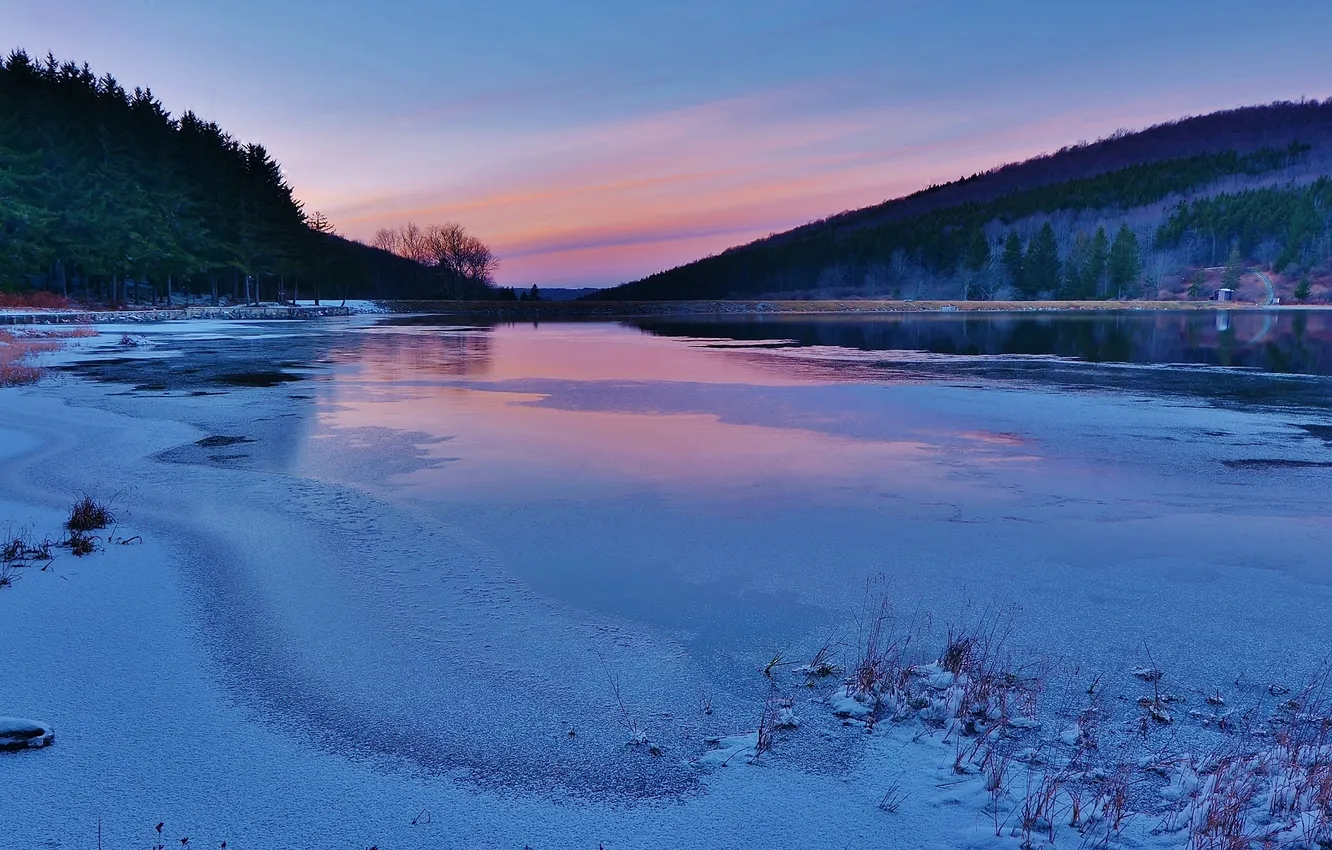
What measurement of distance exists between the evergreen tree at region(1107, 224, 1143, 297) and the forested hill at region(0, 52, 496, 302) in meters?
132

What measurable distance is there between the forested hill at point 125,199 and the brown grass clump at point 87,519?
173 ft

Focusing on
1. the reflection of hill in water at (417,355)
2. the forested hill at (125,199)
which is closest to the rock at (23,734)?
the reflection of hill in water at (417,355)

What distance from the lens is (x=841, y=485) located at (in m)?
11.2

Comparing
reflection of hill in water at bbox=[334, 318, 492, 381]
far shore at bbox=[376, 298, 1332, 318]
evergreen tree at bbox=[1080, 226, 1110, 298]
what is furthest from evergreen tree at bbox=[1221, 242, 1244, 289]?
reflection of hill in water at bbox=[334, 318, 492, 381]

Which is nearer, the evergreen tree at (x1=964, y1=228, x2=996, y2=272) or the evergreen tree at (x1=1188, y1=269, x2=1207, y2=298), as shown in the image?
the evergreen tree at (x1=1188, y1=269, x2=1207, y2=298)

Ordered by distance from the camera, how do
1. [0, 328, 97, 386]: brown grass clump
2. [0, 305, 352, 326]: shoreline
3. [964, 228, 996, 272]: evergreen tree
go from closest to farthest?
1. [0, 328, 97, 386]: brown grass clump
2. [0, 305, 352, 326]: shoreline
3. [964, 228, 996, 272]: evergreen tree

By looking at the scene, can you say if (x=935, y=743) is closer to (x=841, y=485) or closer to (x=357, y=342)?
(x=841, y=485)

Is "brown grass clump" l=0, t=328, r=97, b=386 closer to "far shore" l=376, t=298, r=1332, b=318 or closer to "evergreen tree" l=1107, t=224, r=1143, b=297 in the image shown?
"far shore" l=376, t=298, r=1332, b=318

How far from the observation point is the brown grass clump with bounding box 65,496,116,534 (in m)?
8.28

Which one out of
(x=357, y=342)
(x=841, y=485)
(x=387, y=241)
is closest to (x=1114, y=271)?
(x=387, y=241)

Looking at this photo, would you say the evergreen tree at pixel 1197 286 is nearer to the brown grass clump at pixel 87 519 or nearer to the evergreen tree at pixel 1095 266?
the evergreen tree at pixel 1095 266

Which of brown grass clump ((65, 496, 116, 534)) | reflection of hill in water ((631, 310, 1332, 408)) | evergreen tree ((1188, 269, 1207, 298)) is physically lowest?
brown grass clump ((65, 496, 116, 534))

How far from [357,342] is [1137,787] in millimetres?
42864

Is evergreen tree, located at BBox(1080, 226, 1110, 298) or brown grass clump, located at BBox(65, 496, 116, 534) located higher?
evergreen tree, located at BBox(1080, 226, 1110, 298)
